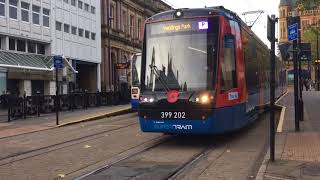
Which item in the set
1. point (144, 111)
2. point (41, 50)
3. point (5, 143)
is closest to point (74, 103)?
point (41, 50)

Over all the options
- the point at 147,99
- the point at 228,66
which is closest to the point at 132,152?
the point at 147,99

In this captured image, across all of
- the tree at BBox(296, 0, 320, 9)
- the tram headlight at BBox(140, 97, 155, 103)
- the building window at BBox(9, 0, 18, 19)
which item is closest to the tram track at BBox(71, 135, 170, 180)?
the tram headlight at BBox(140, 97, 155, 103)

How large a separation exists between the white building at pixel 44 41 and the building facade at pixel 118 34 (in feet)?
7.99

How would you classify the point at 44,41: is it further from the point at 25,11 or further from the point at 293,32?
the point at 293,32

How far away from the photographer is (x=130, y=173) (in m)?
11.2

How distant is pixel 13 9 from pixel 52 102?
14.1 m

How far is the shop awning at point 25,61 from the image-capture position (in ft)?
138

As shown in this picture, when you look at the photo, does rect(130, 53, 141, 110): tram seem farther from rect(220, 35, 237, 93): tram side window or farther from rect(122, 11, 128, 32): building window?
rect(122, 11, 128, 32): building window

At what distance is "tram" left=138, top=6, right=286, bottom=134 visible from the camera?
1455 cm

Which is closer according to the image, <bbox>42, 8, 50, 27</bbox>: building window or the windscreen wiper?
the windscreen wiper

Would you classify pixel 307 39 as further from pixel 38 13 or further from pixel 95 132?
pixel 95 132

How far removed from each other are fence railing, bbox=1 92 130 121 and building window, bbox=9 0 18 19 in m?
8.33

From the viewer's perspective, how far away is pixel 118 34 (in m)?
69.1

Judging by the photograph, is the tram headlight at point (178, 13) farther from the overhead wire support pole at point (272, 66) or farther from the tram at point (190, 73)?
the overhead wire support pole at point (272, 66)
